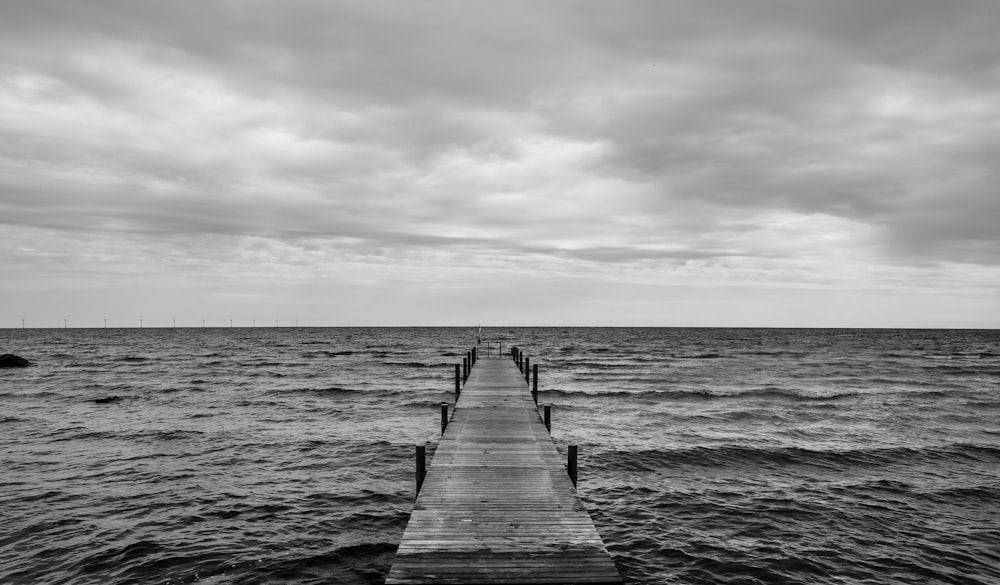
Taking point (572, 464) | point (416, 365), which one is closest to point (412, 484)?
point (572, 464)

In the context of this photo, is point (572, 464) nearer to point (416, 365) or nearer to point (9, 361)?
point (416, 365)

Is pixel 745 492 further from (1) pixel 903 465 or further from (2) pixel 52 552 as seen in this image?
(2) pixel 52 552

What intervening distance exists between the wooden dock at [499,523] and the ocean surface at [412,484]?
1.92 meters

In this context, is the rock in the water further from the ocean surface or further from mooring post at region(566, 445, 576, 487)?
mooring post at region(566, 445, 576, 487)

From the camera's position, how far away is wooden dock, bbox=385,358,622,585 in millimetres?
8039

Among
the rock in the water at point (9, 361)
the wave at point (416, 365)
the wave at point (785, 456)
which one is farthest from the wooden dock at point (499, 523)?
the rock in the water at point (9, 361)

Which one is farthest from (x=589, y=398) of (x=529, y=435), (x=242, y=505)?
(x=242, y=505)

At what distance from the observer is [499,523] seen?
31.9 feet

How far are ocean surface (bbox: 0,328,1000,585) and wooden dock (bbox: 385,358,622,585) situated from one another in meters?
1.92

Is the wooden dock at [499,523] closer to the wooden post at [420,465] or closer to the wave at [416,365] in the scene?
the wooden post at [420,465]

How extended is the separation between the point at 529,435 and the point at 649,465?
14.9 feet

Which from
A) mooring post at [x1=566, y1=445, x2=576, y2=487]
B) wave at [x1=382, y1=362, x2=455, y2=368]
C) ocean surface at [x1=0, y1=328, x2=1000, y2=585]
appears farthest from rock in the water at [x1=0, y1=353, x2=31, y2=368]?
mooring post at [x1=566, y1=445, x2=576, y2=487]

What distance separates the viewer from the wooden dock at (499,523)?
8.04 m

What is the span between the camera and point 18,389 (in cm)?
3781
